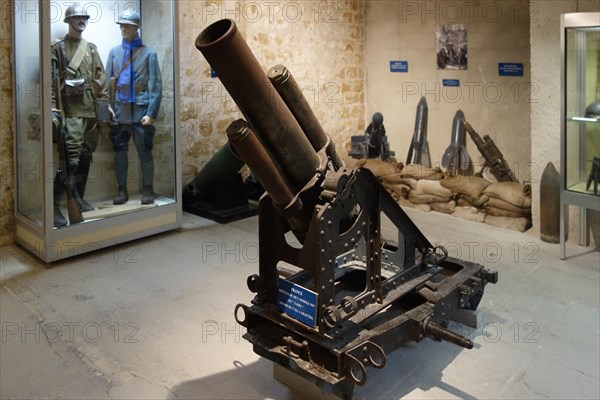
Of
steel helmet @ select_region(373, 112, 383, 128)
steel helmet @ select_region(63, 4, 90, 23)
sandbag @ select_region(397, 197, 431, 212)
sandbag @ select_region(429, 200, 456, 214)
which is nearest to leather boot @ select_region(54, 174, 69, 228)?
steel helmet @ select_region(63, 4, 90, 23)

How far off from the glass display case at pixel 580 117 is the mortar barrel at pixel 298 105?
2.43m

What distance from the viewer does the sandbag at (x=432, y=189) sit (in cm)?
591

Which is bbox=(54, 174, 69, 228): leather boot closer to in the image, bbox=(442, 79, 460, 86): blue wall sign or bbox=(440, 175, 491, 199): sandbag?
bbox=(440, 175, 491, 199): sandbag

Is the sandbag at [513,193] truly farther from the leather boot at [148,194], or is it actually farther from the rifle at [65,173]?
the rifle at [65,173]

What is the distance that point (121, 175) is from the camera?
5.12 meters

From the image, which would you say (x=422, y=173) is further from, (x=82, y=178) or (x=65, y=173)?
(x=65, y=173)

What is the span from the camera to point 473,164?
21.5 ft

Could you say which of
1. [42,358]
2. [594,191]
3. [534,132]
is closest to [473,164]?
[534,132]

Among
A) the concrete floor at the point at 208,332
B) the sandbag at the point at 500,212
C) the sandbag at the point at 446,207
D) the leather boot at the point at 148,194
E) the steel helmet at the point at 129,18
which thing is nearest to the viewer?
the concrete floor at the point at 208,332

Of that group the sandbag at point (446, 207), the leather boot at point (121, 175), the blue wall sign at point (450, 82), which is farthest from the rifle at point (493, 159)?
the leather boot at point (121, 175)

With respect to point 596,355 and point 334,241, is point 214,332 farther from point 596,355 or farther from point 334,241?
point 596,355

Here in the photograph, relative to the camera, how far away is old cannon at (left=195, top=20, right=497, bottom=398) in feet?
7.61

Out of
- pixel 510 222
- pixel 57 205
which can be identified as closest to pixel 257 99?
pixel 57 205

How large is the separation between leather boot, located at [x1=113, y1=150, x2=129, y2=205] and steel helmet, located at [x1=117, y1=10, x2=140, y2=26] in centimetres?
110
